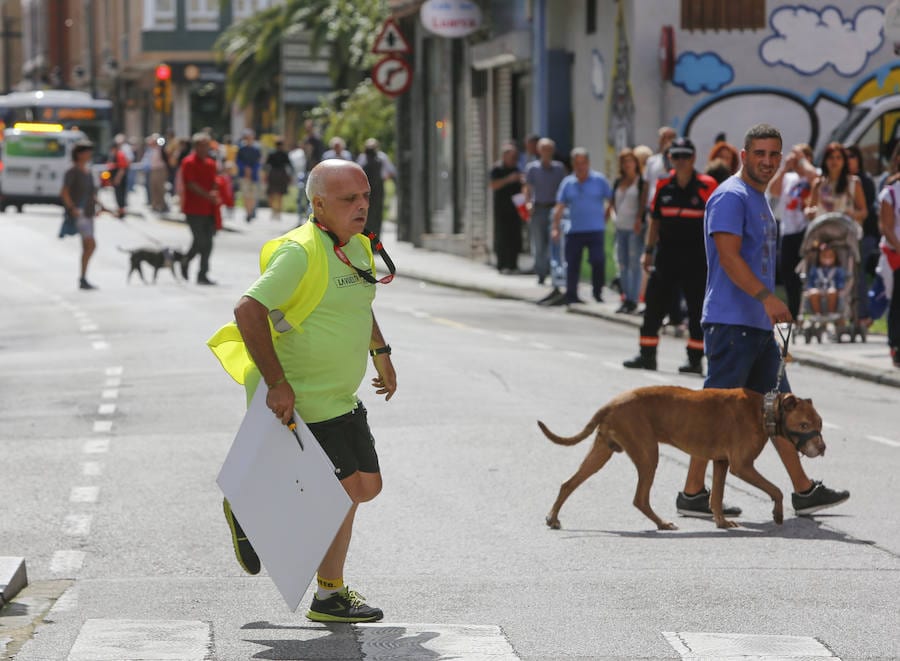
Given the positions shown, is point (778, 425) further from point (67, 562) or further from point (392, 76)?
point (392, 76)

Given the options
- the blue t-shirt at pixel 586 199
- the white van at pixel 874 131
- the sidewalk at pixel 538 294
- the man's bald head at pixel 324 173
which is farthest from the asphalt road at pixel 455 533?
the white van at pixel 874 131

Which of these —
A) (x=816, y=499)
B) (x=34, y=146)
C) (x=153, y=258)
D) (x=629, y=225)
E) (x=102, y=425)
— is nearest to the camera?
(x=816, y=499)

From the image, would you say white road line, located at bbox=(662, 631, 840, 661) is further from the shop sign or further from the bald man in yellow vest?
the shop sign

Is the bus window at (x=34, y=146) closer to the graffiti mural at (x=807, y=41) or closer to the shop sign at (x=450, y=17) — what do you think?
the shop sign at (x=450, y=17)

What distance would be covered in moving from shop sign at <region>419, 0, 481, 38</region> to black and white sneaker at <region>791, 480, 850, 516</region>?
2298cm

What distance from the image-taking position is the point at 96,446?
1203cm

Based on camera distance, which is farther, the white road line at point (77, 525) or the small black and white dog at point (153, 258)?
the small black and white dog at point (153, 258)

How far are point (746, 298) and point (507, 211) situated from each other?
1890cm

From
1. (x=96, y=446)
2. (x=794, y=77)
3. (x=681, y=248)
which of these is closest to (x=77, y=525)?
(x=96, y=446)

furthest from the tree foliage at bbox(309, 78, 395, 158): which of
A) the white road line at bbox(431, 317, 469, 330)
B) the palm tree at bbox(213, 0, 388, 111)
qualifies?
the white road line at bbox(431, 317, 469, 330)

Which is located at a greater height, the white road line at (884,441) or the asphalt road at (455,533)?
the asphalt road at (455,533)

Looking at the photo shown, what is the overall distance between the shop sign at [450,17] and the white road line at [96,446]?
2033cm

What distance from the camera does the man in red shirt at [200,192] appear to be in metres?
25.4

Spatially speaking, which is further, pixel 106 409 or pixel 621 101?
pixel 621 101
